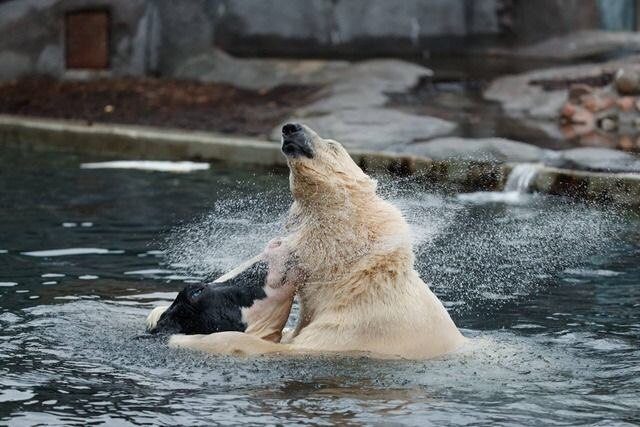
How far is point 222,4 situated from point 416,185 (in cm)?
793

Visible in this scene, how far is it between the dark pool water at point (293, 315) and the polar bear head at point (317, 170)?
748 mm

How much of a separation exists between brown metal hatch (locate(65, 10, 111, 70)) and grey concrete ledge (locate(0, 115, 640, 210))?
276cm

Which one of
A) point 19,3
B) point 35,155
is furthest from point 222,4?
point 35,155

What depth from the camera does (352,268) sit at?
5992mm

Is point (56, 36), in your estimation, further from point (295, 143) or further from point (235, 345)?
point (295, 143)

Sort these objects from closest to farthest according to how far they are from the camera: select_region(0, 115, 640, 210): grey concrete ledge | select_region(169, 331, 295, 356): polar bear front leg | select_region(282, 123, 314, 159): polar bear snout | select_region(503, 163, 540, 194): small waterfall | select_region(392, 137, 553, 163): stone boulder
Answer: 1. select_region(282, 123, 314, 159): polar bear snout
2. select_region(169, 331, 295, 356): polar bear front leg
3. select_region(0, 115, 640, 210): grey concrete ledge
4. select_region(503, 163, 540, 194): small waterfall
5. select_region(392, 137, 553, 163): stone boulder

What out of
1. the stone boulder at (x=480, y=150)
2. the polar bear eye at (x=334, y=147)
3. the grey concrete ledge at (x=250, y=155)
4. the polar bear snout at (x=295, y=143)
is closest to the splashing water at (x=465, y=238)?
the grey concrete ledge at (x=250, y=155)

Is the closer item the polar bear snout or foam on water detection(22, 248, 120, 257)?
the polar bear snout

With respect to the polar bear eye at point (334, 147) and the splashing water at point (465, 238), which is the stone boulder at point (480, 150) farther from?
the polar bear eye at point (334, 147)

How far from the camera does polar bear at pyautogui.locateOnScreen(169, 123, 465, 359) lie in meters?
5.96

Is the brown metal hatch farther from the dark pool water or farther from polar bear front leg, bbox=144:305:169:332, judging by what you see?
polar bear front leg, bbox=144:305:169:332

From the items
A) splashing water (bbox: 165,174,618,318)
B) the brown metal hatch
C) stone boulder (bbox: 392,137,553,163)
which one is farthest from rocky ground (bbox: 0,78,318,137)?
splashing water (bbox: 165,174,618,318)

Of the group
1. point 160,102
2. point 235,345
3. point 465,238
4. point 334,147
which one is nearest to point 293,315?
point 235,345

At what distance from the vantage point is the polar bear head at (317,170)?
583cm
